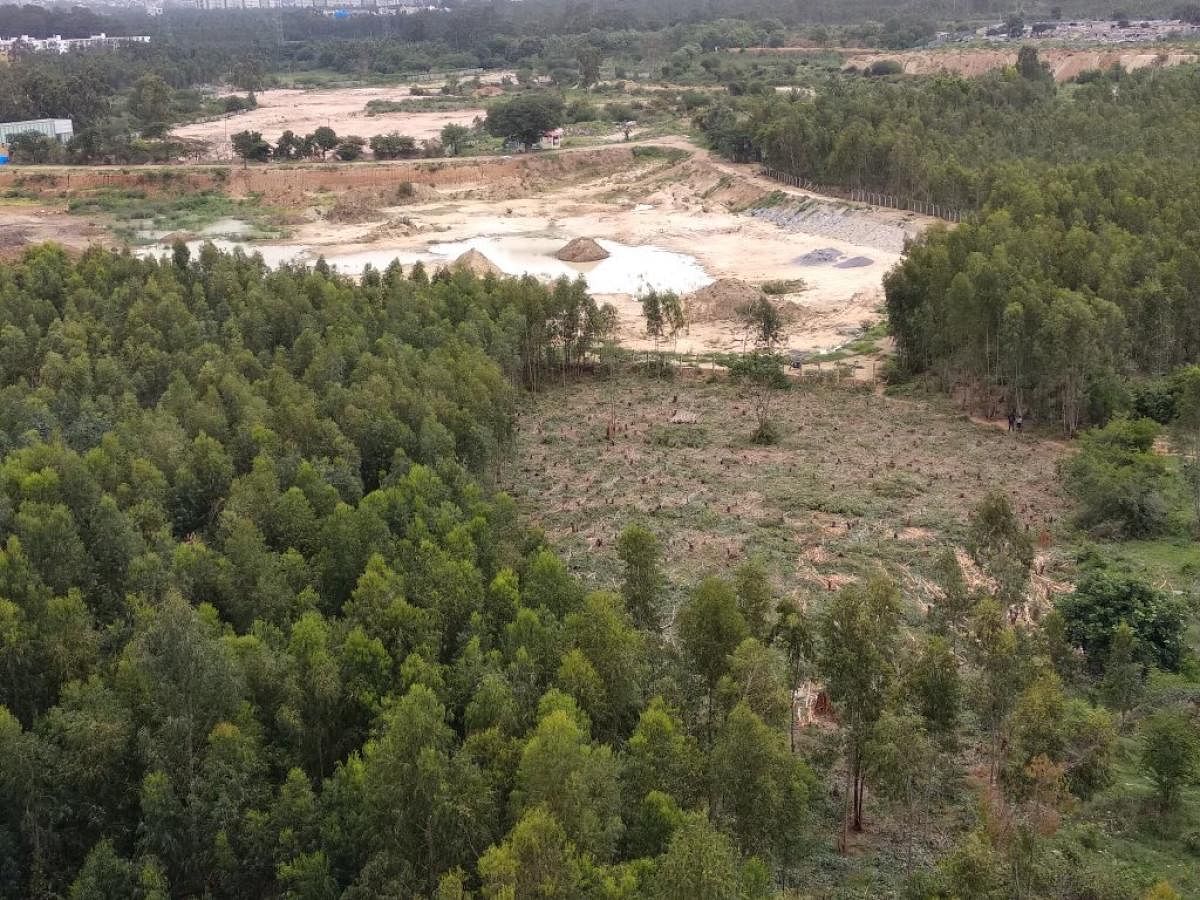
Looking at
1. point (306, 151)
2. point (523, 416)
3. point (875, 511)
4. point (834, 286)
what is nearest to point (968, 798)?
point (875, 511)

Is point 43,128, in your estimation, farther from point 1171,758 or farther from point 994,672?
point 1171,758

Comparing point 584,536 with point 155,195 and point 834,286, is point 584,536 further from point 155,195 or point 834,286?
point 155,195

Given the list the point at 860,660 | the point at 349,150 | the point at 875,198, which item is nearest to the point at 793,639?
the point at 860,660

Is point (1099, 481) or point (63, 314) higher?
point (63, 314)

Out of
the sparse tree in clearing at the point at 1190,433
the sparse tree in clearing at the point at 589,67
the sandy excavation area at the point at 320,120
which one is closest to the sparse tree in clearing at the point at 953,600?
the sparse tree in clearing at the point at 1190,433

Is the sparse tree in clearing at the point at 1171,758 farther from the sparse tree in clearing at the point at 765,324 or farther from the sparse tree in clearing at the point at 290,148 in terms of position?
the sparse tree in clearing at the point at 290,148
